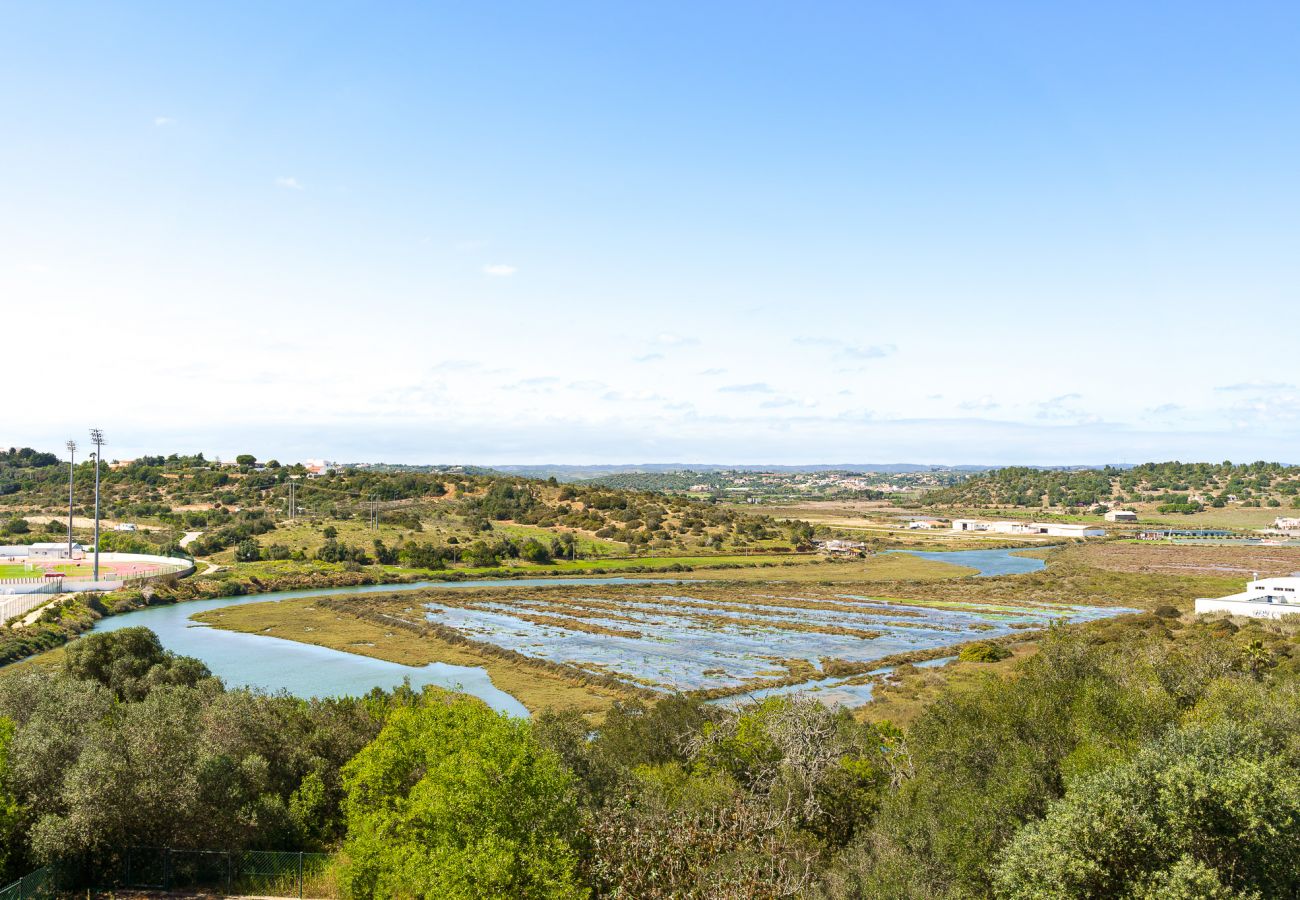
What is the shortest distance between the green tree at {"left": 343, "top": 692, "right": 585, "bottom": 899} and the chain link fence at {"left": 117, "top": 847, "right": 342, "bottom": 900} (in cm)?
127

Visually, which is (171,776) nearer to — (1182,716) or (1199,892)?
(1199,892)

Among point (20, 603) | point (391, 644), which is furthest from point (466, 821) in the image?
point (20, 603)

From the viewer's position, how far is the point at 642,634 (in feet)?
213

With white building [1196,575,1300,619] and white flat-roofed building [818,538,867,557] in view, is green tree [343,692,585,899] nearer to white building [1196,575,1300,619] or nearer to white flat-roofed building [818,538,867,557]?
white building [1196,575,1300,619]

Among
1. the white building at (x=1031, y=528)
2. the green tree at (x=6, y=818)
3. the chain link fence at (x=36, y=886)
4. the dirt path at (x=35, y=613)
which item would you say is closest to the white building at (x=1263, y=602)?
the chain link fence at (x=36, y=886)

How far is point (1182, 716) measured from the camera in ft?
75.7

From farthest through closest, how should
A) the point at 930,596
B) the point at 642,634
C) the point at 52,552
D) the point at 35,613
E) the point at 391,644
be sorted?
the point at 52,552, the point at 930,596, the point at 642,634, the point at 35,613, the point at 391,644

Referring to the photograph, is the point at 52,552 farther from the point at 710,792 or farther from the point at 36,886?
the point at 710,792

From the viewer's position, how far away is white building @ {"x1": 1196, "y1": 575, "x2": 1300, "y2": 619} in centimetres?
6084

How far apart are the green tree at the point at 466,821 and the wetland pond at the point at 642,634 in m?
15.6

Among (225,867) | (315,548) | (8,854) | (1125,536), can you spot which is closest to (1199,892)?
(225,867)

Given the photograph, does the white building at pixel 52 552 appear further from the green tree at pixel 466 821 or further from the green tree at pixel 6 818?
the green tree at pixel 466 821

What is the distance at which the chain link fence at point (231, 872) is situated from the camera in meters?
19.9

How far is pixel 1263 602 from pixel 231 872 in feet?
234
